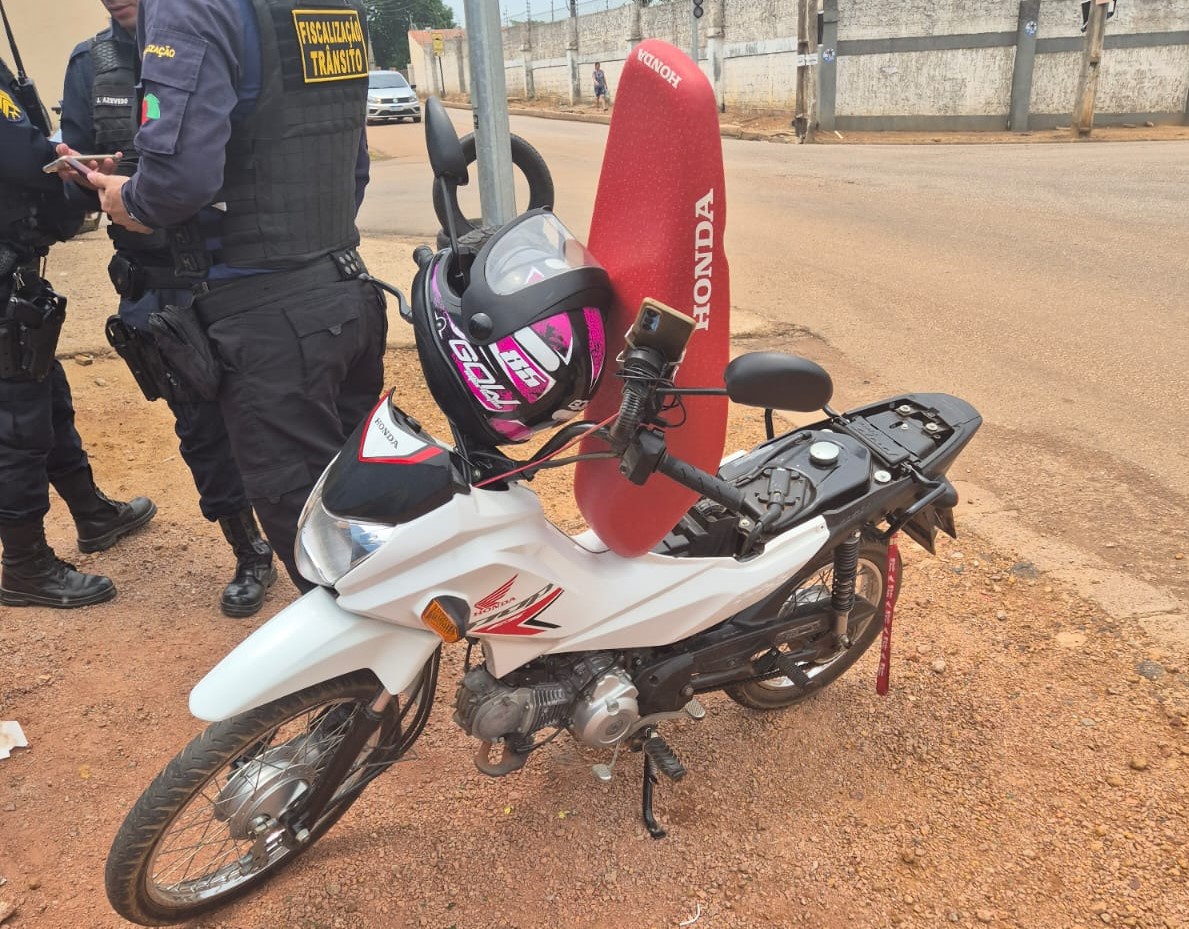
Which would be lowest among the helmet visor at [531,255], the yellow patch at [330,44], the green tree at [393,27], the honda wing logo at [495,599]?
the honda wing logo at [495,599]

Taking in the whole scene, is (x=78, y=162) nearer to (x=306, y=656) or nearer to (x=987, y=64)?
(x=306, y=656)

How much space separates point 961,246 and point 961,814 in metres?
6.90

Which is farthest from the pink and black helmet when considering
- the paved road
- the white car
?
the white car

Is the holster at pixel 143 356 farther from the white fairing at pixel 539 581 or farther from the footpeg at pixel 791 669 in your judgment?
the footpeg at pixel 791 669

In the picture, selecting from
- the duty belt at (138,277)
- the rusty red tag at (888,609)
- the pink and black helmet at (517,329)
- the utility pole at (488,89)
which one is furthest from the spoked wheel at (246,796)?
the utility pole at (488,89)

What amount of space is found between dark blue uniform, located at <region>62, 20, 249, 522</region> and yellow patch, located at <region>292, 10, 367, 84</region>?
2.17ft

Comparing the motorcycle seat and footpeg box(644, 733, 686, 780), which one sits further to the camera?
footpeg box(644, 733, 686, 780)

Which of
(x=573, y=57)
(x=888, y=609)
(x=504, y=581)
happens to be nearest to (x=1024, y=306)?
(x=888, y=609)

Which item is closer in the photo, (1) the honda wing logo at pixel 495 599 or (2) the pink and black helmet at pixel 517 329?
(2) the pink and black helmet at pixel 517 329

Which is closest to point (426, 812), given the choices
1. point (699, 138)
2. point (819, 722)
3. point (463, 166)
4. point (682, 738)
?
point (682, 738)

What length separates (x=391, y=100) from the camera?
23.6 meters

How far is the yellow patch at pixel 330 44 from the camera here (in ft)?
7.30

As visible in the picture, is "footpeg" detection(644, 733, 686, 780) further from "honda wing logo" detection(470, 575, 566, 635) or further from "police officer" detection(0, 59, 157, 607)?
"police officer" detection(0, 59, 157, 607)

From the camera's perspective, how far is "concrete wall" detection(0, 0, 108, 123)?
30.3ft
